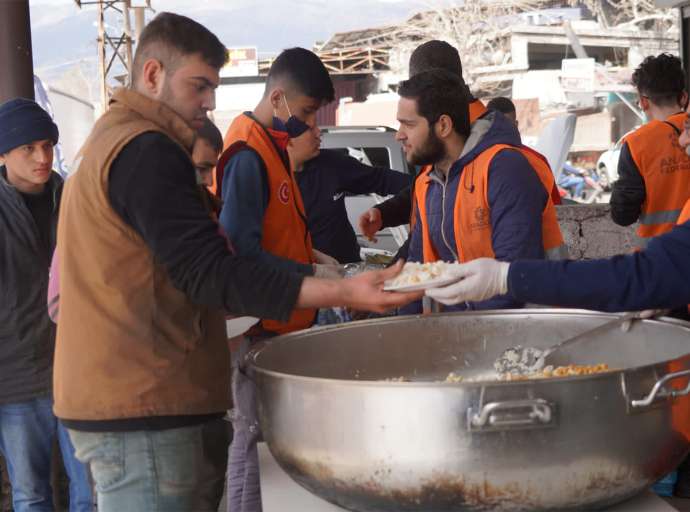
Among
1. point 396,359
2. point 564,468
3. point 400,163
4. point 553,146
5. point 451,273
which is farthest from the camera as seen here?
point 553,146

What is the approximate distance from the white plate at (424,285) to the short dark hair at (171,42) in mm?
714

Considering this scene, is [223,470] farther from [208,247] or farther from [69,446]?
[69,446]

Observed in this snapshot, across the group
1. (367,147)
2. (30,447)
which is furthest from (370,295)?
(367,147)

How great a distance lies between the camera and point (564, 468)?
1859mm

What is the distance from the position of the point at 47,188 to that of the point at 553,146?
29.7ft

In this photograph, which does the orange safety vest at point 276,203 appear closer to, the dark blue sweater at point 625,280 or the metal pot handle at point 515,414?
the dark blue sweater at point 625,280

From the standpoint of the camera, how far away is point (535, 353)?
2633mm

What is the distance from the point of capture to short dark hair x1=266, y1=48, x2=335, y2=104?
353 cm

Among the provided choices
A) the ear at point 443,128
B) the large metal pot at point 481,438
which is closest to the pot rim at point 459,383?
the large metal pot at point 481,438

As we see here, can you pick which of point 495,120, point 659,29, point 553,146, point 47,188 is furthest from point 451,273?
point 659,29

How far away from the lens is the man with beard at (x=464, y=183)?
329 cm

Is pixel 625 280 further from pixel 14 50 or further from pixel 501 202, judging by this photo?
pixel 14 50

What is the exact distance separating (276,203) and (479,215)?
71cm

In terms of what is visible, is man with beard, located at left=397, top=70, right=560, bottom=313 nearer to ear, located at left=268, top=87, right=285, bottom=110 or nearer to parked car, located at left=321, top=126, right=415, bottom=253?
ear, located at left=268, top=87, right=285, bottom=110
